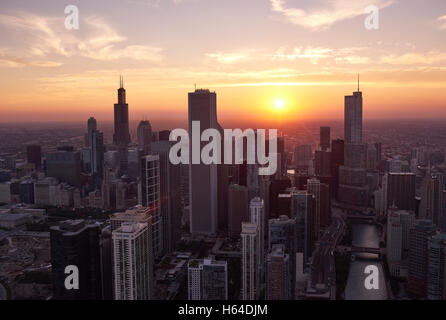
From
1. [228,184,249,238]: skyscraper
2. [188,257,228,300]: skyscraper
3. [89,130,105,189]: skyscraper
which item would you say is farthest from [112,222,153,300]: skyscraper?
[89,130,105,189]: skyscraper

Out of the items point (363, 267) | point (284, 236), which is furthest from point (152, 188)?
point (363, 267)

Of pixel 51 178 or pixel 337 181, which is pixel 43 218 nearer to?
pixel 51 178

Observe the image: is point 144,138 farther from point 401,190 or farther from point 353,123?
point 401,190

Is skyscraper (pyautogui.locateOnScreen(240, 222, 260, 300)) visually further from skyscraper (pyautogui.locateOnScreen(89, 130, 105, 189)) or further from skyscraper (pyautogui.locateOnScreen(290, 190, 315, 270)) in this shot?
skyscraper (pyautogui.locateOnScreen(89, 130, 105, 189))

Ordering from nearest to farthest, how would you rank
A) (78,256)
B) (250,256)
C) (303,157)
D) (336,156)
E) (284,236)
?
(78,256), (250,256), (284,236), (303,157), (336,156)

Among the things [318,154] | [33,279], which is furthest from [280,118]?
[318,154]

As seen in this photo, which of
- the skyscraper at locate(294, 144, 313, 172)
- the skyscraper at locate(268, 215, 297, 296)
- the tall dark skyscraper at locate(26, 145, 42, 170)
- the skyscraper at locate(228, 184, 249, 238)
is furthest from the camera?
the skyscraper at locate(294, 144, 313, 172)
